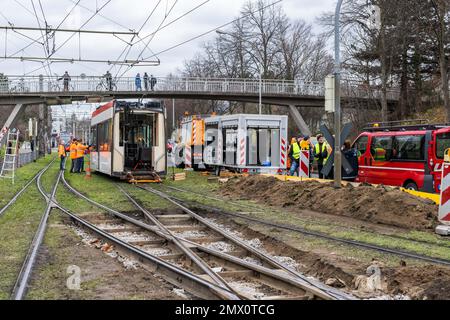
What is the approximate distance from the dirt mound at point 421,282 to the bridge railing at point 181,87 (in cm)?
3492

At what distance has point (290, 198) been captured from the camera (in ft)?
52.2

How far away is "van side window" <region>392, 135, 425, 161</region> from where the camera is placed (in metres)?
16.4

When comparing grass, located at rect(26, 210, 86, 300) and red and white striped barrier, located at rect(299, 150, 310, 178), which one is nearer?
grass, located at rect(26, 210, 86, 300)

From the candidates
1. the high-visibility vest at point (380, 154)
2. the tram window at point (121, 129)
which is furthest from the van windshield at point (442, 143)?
the tram window at point (121, 129)

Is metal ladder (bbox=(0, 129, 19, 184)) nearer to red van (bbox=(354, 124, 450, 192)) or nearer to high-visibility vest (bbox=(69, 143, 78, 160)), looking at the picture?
high-visibility vest (bbox=(69, 143, 78, 160))

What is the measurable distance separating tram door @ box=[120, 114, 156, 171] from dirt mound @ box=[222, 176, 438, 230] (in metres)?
5.46

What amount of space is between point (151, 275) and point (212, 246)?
239 cm

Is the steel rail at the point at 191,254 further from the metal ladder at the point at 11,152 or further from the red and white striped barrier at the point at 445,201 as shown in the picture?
the metal ladder at the point at 11,152

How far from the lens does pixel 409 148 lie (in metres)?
16.9

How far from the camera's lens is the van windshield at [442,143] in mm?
15585

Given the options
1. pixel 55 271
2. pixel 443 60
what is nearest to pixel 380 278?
pixel 55 271

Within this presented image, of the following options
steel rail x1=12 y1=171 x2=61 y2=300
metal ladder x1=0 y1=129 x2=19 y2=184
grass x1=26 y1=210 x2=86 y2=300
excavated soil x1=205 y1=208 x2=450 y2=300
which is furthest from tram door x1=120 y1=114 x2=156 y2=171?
excavated soil x1=205 y1=208 x2=450 y2=300

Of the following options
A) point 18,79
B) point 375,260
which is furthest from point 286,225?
point 18,79

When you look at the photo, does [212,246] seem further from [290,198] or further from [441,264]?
[290,198]
